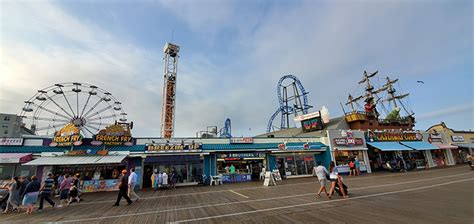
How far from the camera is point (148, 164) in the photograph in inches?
685

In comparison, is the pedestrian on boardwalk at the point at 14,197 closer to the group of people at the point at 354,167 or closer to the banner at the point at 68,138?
the banner at the point at 68,138

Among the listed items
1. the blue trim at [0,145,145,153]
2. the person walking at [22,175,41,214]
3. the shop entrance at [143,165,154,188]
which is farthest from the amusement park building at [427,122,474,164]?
the person walking at [22,175,41,214]

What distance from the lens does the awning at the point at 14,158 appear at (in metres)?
14.2

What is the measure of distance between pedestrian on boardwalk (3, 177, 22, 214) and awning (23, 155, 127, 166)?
17.7 ft

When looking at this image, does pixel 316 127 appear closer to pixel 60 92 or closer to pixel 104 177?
pixel 104 177

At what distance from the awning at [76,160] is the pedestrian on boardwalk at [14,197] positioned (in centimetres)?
540

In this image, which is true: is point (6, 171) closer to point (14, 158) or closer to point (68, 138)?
point (14, 158)

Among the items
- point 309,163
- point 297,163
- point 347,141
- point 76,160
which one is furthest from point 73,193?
point 347,141

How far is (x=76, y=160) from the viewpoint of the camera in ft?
48.8

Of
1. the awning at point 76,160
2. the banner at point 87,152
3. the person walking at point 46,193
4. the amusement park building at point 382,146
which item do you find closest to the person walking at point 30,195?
the person walking at point 46,193

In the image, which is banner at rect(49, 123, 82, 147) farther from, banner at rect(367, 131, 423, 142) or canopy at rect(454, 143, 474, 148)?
canopy at rect(454, 143, 474, 148)

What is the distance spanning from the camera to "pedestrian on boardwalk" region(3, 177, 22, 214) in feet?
29.0

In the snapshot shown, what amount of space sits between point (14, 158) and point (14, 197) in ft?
26.6

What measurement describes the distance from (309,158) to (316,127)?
6104mm
